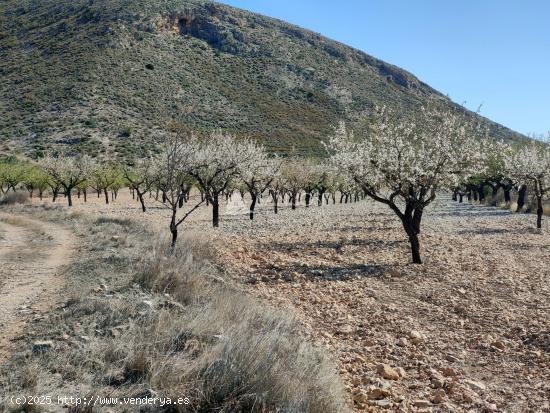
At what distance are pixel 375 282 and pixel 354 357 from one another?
5.96 meters

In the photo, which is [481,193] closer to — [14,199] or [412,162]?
[412,162]

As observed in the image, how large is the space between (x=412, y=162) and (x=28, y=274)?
13943 millimetres

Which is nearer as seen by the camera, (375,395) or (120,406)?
(120,406)

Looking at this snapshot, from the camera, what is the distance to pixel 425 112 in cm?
1936

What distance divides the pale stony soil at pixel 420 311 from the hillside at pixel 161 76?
38.2 meters

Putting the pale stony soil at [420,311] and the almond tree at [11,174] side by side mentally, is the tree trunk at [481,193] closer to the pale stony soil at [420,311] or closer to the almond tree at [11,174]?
the pale stony soil at [420,311]

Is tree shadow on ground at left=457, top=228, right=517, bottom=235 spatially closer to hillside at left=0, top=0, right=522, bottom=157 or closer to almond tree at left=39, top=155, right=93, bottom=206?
hillside at left=0, top=0, right=522, bottom=157

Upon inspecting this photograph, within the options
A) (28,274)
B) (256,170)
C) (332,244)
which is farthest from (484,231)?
(28,274)

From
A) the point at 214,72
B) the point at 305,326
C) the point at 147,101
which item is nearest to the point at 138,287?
the point at 305,326

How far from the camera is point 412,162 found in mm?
18203

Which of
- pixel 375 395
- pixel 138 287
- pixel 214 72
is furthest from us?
pixel 214 72

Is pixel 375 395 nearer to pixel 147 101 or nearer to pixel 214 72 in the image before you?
pixel 147 101

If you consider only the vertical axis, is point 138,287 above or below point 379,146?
below

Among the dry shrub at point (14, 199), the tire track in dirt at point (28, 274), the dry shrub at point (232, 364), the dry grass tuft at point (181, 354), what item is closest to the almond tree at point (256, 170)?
the tire track in dirt at point (28, 274)
